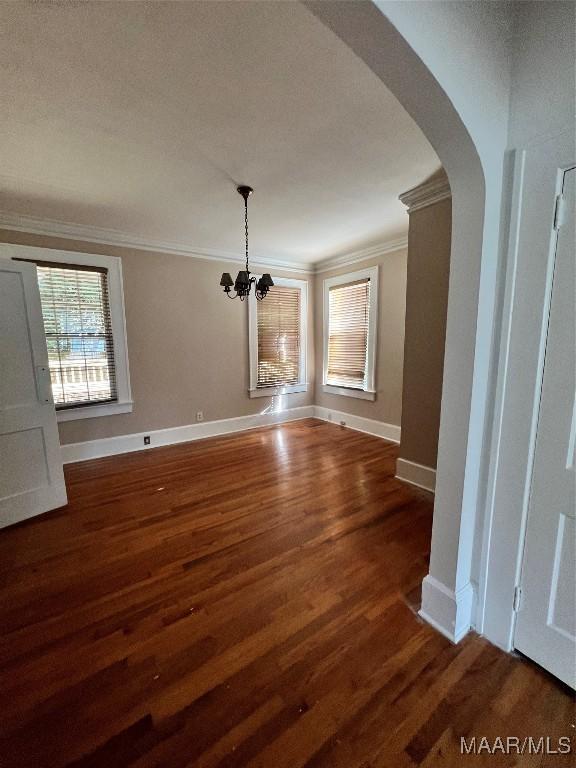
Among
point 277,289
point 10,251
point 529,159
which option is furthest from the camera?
point 277,289

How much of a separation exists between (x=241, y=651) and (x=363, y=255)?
14.1 ft

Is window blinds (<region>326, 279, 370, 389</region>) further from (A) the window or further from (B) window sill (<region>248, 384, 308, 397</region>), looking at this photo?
(B) window sill (<region>248, 384, 308, 397</region>)

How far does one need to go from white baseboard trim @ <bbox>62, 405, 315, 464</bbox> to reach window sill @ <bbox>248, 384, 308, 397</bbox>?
0.31 meters

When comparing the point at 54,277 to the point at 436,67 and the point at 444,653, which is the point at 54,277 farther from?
the point at 444,653

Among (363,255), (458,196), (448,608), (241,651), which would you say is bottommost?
(241,651)

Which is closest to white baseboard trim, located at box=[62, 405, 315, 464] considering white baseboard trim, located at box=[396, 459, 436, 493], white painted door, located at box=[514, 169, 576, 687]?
white baseboard trim, located at box=[396, 459, 436, 493]

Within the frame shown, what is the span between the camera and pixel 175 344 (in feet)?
13.1

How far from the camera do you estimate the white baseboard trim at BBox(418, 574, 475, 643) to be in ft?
4.49

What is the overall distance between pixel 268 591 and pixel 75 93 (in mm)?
2773

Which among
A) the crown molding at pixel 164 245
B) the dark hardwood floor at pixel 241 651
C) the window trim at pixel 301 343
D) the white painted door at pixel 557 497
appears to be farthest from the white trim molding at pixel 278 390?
the white painted door at pixel 557 497

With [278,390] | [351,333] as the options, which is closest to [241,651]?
[278,390]

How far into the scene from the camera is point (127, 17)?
118 cm

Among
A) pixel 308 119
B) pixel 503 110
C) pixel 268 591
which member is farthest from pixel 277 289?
pixel 268 591

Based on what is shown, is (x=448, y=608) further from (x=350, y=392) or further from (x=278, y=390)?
(x=278, y=390)
